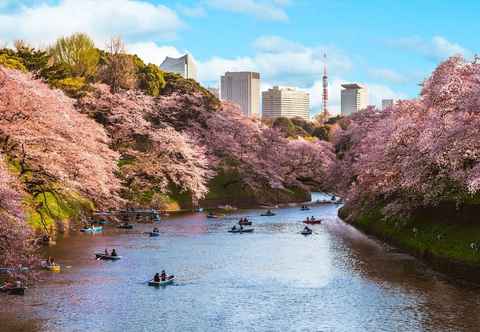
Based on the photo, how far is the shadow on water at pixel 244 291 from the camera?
111ft

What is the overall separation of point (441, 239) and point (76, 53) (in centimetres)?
9692

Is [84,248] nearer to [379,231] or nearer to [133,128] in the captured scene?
[379,231]

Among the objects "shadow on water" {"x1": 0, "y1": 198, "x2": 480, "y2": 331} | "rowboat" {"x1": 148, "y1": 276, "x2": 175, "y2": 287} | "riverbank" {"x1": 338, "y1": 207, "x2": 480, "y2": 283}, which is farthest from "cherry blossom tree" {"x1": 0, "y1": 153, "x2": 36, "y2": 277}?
"riverbank" {"x1": 338, "y1": 207, "x2": 480, "y2": 283}

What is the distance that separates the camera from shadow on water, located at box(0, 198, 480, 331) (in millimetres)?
33906

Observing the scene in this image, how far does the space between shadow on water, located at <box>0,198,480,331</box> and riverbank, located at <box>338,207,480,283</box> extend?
136 cm

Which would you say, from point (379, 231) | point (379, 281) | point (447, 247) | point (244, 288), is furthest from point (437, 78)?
point (244, 288)

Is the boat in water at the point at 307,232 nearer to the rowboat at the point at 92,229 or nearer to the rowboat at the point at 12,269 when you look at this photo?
the rowboat at the point at 92,229

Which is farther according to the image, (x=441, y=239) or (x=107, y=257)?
(x=441, y=239)

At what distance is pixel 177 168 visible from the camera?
9575cm

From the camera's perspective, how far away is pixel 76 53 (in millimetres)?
133375

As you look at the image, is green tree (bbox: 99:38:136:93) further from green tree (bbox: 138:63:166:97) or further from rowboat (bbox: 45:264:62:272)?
rowboat (bbox: 45:264:62:272)

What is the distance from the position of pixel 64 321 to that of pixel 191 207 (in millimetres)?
64976

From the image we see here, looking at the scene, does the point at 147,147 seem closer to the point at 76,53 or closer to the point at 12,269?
the point at 76,53

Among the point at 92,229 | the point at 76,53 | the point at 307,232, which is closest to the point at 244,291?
the point at 307,232
